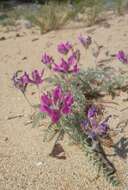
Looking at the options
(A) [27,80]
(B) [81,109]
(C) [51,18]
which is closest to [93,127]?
(B) [81,109]

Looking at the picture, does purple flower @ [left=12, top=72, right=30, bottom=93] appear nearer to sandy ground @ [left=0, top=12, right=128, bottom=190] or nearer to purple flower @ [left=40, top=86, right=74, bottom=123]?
sandy ground @ [left=0, top=12, right=128, bottom=190]

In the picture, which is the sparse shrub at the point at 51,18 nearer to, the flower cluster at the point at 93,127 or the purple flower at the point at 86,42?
the purple flower at the point at 86,42

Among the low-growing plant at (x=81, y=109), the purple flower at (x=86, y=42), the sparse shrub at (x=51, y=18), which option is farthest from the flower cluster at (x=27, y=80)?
the sparse shrub at (x=51, y=18)

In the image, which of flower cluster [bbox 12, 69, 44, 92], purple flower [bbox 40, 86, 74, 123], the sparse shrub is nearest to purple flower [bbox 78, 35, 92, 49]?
flower cluster [bbox 12, 69, 44, 92]

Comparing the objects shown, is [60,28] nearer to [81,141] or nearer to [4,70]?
[4,70]

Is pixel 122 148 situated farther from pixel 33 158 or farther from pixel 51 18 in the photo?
pixel 51 18

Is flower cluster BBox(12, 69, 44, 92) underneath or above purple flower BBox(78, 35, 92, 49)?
above
